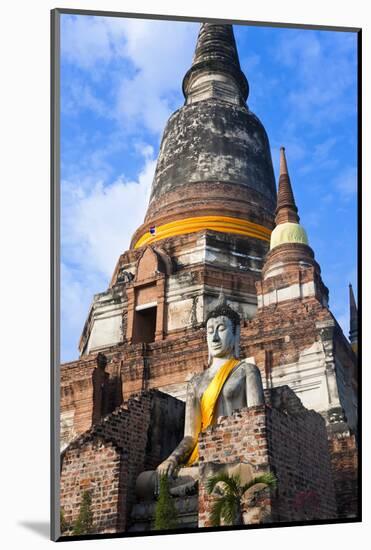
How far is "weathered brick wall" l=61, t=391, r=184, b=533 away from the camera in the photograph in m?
10.6

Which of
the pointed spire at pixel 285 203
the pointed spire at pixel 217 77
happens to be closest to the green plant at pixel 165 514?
the pointed spire at pixel 285 203

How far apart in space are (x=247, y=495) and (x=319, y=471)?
1.35 meters

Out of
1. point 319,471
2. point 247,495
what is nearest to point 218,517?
point 247,495

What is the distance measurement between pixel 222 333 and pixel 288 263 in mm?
3437

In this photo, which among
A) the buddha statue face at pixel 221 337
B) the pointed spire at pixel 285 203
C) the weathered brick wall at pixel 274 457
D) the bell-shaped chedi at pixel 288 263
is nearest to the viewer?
the weathered brick wall at pixel 274 457

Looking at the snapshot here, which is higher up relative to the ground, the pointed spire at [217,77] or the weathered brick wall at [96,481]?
the pointed spire at [217,77]

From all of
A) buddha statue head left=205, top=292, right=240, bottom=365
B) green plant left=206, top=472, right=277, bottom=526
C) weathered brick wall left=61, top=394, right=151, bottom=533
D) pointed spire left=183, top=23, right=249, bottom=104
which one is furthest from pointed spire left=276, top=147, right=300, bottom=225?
green plant left=206, top=472, right=277, bottom=526

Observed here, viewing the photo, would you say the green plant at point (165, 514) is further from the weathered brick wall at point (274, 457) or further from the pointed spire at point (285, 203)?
the pointed spire at point (285, 203)

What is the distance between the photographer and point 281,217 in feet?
51.8

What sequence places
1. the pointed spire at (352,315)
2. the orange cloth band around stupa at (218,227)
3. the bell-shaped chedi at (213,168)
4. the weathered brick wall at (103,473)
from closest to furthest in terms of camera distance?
the weathered brick wall at (103,473)
the pointed spire at (352,315)
the orange cloth band around stupa at (218,227)
the bell-shaped chedi at (213,168)

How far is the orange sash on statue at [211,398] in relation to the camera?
447 inches

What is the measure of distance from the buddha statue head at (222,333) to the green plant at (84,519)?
94.8 inches

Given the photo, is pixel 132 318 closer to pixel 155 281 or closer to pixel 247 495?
pixel 155 281

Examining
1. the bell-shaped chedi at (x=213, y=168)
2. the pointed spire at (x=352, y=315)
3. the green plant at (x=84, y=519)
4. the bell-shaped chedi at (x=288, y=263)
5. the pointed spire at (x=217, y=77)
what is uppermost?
the pointed spire at (x=217, y=77)
